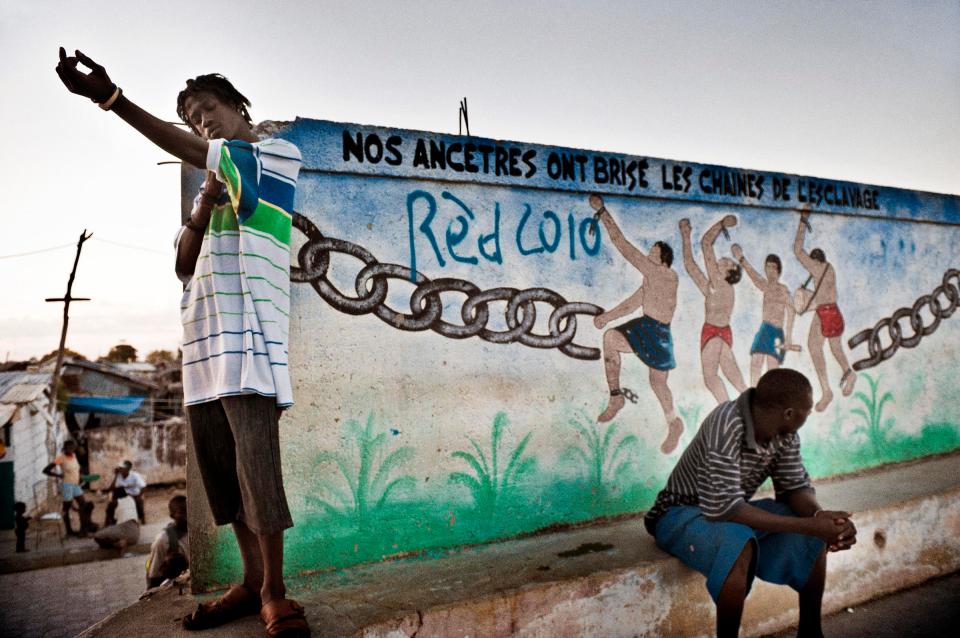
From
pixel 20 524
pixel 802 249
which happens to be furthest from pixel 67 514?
pixel 802 249

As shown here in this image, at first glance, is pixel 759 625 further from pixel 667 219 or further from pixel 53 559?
pixel 53 559

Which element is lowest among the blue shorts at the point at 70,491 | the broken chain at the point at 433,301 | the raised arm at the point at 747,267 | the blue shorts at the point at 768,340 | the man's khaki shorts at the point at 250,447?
the blue shorts at the point at 70,491

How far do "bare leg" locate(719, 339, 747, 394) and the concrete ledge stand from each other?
0.74 metres

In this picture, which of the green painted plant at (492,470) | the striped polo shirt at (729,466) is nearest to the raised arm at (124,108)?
the green painted plant at (492,470)

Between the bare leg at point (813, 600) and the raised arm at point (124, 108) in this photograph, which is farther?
the bare leg at point (813, 600)

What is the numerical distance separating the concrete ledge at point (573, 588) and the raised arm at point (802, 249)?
4.50ft

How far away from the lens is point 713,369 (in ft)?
12.2

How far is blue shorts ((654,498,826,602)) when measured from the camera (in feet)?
7.66

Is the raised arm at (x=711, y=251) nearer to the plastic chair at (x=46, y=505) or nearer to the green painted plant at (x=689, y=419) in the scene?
the green painted plant at (x=689, y=419)

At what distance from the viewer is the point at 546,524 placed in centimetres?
319

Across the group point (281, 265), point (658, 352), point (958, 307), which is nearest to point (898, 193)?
point (958, 307)

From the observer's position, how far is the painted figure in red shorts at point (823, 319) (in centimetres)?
408

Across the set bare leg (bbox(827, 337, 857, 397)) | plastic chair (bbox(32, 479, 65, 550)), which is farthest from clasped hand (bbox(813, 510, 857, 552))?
plastic chair (bbox(32, 479, 65, 550))

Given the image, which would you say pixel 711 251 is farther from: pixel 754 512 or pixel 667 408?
pixel 754 512
